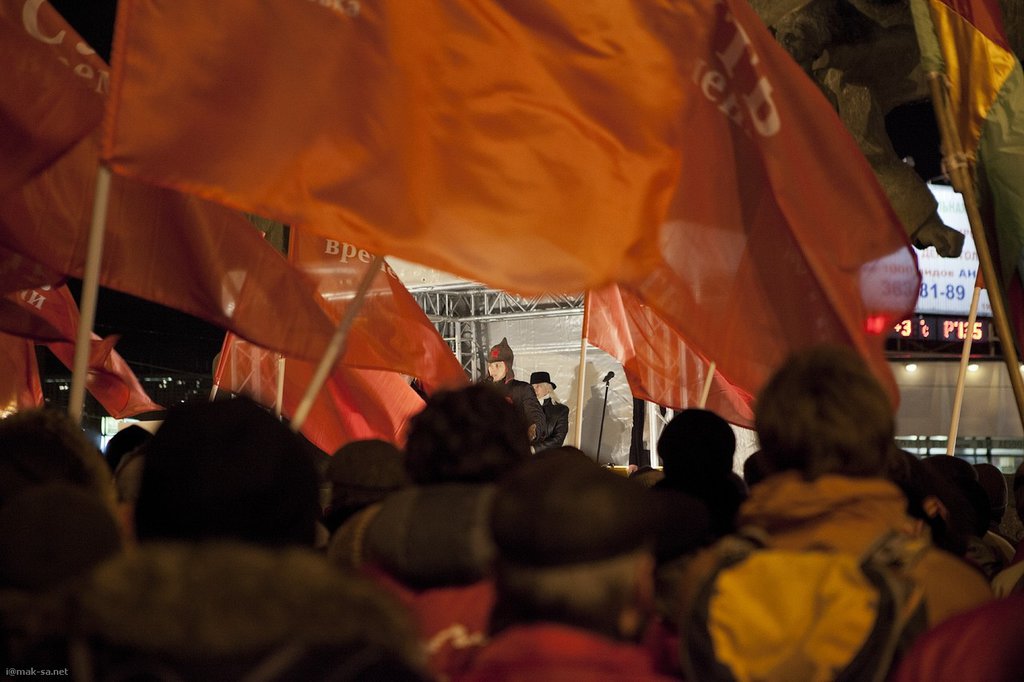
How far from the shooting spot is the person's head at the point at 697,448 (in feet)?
10.9

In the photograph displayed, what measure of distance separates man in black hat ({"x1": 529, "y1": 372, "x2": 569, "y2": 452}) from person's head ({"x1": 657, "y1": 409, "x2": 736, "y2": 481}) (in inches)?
268

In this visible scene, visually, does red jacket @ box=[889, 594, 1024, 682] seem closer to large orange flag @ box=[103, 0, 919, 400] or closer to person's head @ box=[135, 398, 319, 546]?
person's head @ box=[135, 398, 319, 546]

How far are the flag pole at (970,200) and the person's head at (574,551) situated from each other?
3606 mm

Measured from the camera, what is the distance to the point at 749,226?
15.6ft

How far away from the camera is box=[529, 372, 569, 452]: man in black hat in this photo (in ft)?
35.0

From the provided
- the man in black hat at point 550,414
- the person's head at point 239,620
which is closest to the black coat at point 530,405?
the man in black hat at point 550,414

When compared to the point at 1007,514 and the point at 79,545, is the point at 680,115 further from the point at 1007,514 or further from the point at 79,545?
the point at 1007,514

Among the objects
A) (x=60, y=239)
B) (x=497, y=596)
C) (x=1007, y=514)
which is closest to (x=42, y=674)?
(x=497, y=596)

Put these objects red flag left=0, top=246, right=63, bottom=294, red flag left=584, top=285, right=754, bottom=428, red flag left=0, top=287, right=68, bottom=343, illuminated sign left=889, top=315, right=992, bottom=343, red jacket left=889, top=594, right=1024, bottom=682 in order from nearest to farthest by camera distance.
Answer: red jacket left=889, top=594, right=1024, bottom=682 < red flag left=0, top=246, right=63, bottom=294 < red flag left=0, top=287, right=68, bottom=343 < red flag left=584, top=285, right=754, bottom=428 < illuminated sign left=889, top=315, right=992, bottom=343

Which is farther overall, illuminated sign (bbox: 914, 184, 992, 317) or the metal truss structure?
illuminated sign (bbox: 914, 184, 992, 317)

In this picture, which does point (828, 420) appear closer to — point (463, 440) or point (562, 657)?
point (463, 440)

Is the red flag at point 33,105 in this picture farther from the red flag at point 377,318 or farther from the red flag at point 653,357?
the red flag at point 653,357

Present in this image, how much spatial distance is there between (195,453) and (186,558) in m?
0.49

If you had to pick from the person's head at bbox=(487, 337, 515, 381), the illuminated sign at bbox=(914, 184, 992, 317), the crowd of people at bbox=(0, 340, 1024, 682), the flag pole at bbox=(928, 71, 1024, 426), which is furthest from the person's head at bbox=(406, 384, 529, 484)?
the illuminated sign at bbox=(914, 184, 992, 317)
